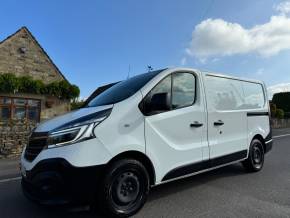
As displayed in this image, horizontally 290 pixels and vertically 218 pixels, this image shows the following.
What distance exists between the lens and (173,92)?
13.9 ft

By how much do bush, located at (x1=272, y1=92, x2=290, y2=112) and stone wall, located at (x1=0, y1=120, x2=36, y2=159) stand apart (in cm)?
2943

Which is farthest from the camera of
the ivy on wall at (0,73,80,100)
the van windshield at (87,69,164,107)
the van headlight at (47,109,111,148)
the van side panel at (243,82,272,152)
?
the ivy on wall at (0,73,80,100)

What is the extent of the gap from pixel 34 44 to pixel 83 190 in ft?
55.8

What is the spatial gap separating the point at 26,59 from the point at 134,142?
16.0m

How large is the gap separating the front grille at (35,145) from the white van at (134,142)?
0.05ft

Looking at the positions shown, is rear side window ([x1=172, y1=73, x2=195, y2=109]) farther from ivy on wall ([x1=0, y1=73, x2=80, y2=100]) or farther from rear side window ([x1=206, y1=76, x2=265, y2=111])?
ivy on wall ([x1=0, y1=73, x2=80, y2=100])

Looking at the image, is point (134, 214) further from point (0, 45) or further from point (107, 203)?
point (0, 45)

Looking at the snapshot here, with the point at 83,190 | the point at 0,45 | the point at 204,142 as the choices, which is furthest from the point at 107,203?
the point at 0,45

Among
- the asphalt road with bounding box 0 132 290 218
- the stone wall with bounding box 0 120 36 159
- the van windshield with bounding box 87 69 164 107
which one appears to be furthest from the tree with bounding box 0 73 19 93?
the van windshield with bounding box 87 69 164 107

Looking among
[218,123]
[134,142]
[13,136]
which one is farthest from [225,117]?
[13,136]

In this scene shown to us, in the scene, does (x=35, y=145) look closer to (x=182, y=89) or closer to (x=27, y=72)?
(x=182, y=89)

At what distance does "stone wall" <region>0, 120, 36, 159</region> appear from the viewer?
982 centimetres

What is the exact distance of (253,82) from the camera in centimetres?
632

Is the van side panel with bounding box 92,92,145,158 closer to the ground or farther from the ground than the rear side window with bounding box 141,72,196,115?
closer to the ground
